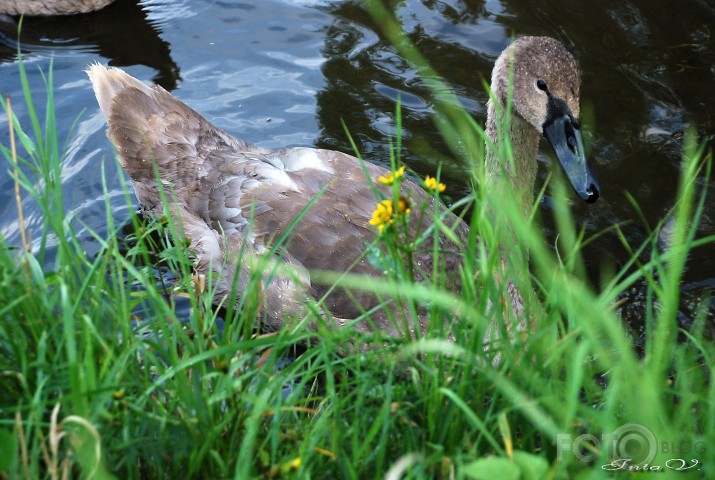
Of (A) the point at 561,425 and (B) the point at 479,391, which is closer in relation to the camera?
(A) the point at 561,425

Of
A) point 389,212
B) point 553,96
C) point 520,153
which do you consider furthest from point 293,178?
point 389,212

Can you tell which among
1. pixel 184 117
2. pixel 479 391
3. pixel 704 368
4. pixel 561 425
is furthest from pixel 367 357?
pixel 184 117

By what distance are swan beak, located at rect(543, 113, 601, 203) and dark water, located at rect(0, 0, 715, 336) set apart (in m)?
1.03

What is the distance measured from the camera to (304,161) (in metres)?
4.70

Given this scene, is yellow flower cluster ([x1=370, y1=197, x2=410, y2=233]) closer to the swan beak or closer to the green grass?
the green grass

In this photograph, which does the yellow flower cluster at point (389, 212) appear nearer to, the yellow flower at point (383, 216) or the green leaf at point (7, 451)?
the yellow flower at point (383, 216)

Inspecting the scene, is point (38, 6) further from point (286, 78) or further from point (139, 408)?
point (139, 408)

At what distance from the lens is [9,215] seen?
501cm

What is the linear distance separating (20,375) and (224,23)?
4.79m

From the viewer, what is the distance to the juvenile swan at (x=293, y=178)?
4012 millimetres

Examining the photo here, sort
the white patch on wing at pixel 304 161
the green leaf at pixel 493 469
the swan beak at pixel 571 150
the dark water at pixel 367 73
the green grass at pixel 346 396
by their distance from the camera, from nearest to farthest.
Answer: the green leaf at pixel 493 469
the green grass at pixel 346 396
the swan beak at pixel 571 150
the white patch on wing at pixel 304 161
the dark water at pixel 367 73

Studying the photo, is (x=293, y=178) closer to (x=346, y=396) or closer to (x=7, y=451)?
(x=346, y=396)

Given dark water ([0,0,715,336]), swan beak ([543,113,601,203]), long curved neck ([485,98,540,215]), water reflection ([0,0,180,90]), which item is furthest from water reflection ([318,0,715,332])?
water reflection ([0,0,180,90])

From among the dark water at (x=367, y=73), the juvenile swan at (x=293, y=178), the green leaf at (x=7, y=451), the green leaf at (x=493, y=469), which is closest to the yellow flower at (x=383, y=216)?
the green leaf at (x=493, y=469)
